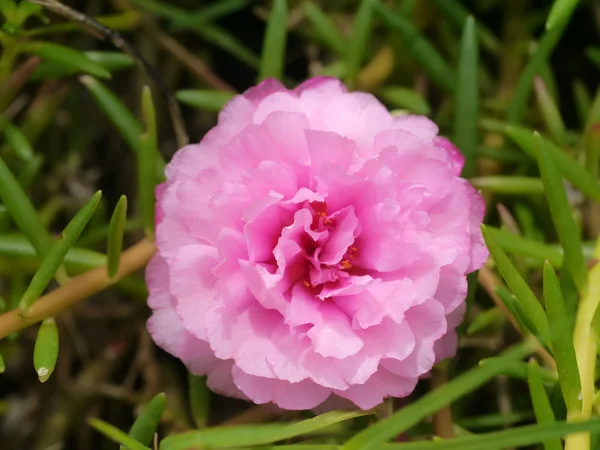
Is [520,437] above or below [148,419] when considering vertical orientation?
above

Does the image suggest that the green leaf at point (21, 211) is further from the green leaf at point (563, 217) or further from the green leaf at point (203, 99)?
the green leaf at point (563, 217)

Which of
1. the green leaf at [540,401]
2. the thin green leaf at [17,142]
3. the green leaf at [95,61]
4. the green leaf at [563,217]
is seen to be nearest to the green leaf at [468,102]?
the green leaf at [563,217]

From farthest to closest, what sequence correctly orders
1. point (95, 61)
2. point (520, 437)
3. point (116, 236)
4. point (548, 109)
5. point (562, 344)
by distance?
point (548, 109) < point (95, 61) < point (116, 236) < point (562, 344) < point (520, 437)

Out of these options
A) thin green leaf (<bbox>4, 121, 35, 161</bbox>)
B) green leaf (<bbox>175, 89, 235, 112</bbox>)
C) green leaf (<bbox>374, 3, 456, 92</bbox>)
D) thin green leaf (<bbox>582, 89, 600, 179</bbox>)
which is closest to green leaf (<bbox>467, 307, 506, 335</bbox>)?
thin green leaf (<bbox>582, 89, 600, 179</bbox>)

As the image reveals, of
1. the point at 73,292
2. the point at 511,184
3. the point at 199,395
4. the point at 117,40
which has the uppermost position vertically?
the point at 117,40

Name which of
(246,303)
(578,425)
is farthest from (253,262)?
(578,425)

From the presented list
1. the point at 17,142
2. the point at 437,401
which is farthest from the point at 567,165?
the point at 17,142

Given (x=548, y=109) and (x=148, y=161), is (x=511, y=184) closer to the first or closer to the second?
(x=548, y=109)
